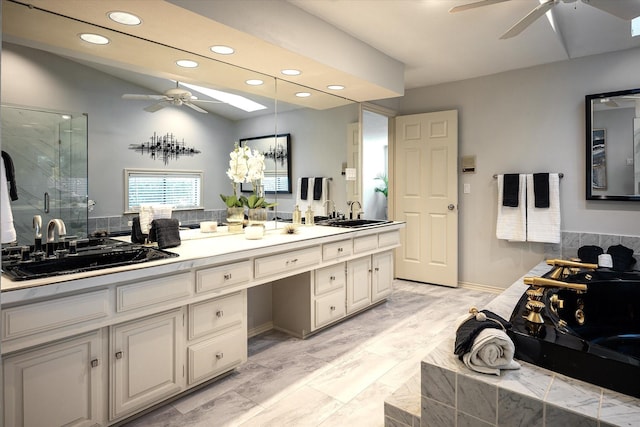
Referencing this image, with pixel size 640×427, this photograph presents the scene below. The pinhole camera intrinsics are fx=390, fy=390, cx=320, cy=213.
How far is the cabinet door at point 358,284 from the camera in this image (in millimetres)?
3309

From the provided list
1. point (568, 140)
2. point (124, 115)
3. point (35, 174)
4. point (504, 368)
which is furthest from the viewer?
point (568, 140)

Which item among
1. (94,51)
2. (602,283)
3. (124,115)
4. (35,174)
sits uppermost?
(94,51)

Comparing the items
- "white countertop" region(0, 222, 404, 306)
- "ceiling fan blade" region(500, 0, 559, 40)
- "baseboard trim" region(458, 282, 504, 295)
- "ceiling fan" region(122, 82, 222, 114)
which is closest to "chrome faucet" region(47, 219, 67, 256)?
"white countertop" region(0, 222, 404, 306)

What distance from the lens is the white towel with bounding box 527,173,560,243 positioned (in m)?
3.74

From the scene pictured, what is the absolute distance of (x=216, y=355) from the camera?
2223mm

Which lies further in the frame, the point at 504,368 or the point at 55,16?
the point at 55,16

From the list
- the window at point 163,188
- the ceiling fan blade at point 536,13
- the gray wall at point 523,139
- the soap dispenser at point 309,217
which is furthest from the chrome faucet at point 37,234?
the gray wall at point 523,139

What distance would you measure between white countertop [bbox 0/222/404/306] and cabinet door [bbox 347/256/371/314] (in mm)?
272

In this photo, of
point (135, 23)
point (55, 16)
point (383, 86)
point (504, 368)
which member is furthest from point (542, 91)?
point (55, 16)

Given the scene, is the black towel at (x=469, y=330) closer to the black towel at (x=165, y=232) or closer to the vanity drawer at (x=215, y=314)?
the vanity drawer at (x=215, y=314)

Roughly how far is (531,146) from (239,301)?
3.32 meters

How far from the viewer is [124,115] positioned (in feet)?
7.15

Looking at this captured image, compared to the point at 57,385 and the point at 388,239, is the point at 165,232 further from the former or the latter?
the point at 388,239

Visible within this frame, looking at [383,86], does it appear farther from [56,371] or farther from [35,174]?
[56,371]
